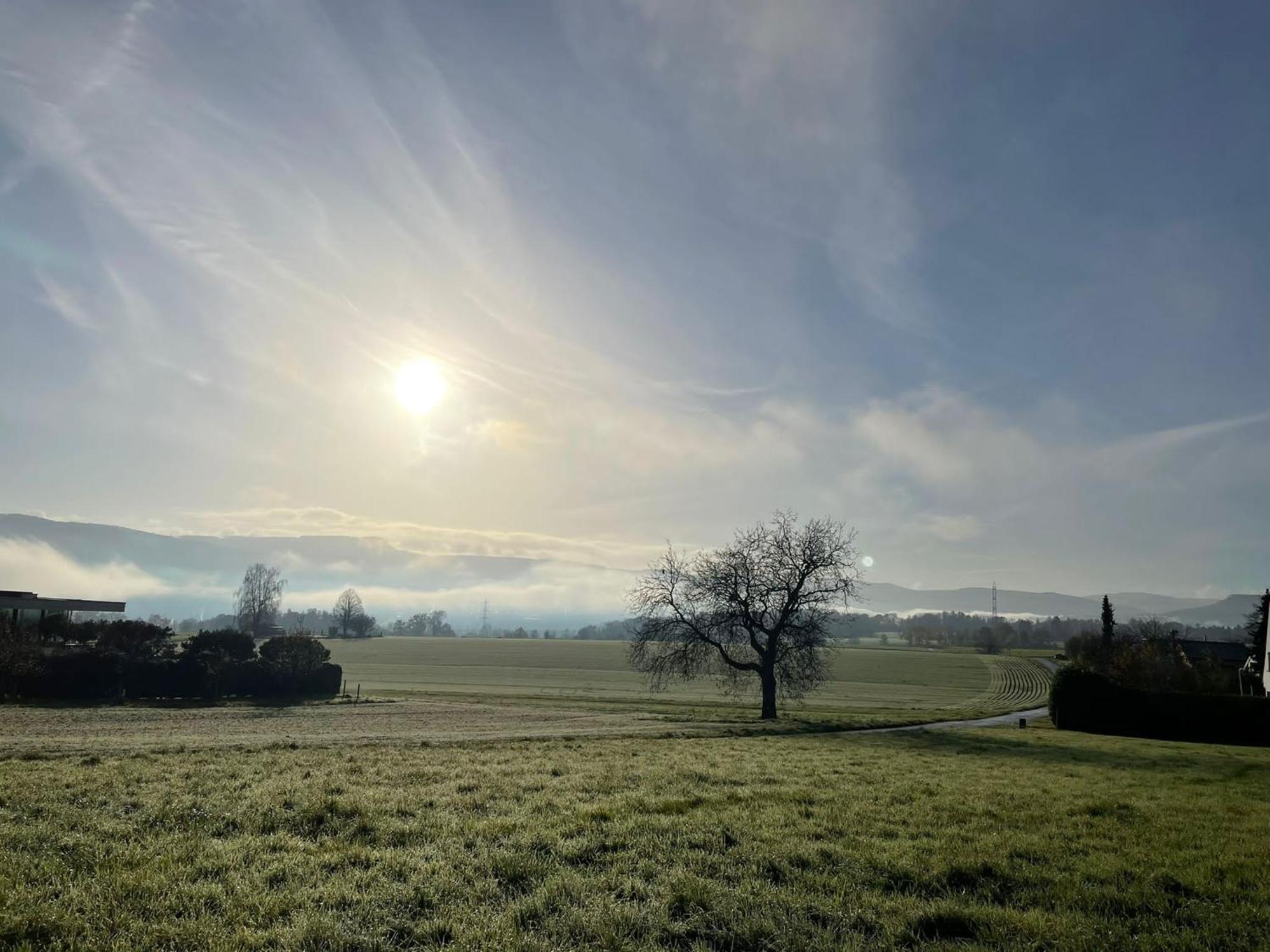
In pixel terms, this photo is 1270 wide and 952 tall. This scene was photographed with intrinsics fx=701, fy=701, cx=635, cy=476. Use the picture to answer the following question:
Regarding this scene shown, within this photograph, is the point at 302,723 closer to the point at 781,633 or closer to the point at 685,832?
the point at 781,633

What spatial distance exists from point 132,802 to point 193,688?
204 ft

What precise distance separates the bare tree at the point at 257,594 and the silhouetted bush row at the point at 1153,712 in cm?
16487

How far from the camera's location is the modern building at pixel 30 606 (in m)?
65.1

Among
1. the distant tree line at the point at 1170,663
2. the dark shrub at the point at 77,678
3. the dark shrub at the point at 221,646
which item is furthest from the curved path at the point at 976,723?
the dark shrub at the point at 77,678

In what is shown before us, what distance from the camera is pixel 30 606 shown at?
67.9 meters

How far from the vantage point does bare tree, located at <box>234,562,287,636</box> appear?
545 feet

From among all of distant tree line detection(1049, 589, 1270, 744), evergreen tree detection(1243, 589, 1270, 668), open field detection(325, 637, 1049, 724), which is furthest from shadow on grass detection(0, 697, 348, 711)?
evergreen tree detection(1243, 589, 1270, 668)

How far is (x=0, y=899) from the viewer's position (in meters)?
6.91

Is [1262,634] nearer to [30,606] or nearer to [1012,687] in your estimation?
[1012,687]

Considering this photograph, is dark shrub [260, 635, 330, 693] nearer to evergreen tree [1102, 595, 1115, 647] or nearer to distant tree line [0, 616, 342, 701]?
distant tree line [0, 616, 342, 701]

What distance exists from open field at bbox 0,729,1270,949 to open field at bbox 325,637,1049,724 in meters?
34.5

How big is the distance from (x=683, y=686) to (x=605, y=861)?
295ft

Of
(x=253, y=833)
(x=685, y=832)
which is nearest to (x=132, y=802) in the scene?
(x=253, y=833)

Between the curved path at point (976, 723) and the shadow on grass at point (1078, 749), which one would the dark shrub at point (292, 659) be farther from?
the shadow on grass at point (1078, 749)
